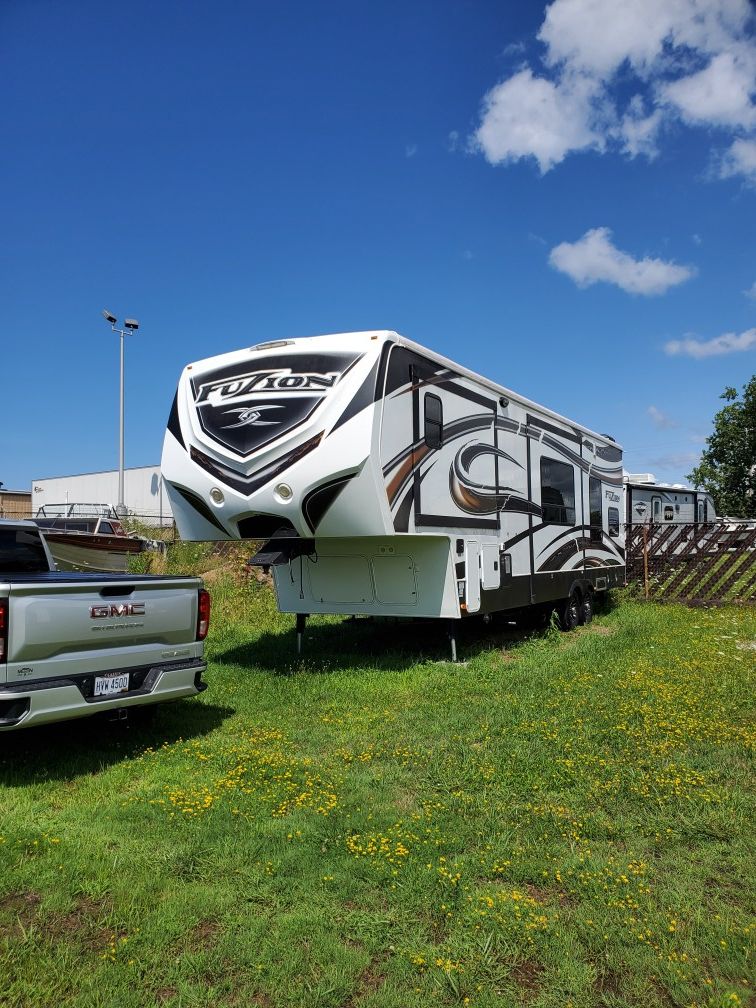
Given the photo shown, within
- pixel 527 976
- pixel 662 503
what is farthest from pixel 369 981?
pixel 662 503

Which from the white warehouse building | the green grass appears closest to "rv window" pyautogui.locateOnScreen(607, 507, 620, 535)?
the green grass

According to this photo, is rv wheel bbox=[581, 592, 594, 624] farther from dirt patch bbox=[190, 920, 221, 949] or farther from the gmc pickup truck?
dirt patch bbox=[190, 920, 221, 949]

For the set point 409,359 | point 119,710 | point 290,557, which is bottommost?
point 119,710

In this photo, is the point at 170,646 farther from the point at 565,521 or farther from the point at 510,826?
the point at 565,521

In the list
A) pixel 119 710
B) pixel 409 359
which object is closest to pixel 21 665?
pixel 119 710

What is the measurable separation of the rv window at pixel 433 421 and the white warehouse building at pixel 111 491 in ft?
89.0

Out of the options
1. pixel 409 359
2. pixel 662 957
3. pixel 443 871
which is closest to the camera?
pixel 662 957

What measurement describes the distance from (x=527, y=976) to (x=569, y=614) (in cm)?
940

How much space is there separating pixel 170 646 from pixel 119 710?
2.10ft

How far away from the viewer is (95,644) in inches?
211

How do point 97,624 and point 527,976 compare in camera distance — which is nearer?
point 527,976

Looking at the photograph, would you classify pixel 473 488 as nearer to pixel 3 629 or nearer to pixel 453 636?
pixel 453 636

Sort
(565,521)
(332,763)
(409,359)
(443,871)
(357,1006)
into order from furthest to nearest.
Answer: (565,521) → (409,359) → (332,763) → (443,871) → (357,1006)

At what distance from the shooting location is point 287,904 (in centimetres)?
338
